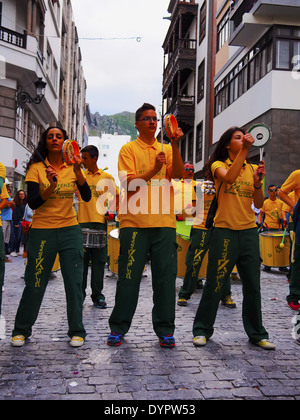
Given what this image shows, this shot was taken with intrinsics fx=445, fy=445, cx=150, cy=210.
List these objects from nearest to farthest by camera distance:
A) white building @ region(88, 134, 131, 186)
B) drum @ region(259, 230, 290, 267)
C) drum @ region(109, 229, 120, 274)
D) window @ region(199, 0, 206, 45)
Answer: drum @ region(109, 229, 120, 274) → drum @ region(259, 230, 290, 267) → window @ region(199, 0, 206, 45) → white building @ region(88, 134, 131, 186)

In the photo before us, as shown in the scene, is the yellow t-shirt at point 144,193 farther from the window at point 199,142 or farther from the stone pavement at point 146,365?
the window at point 199,142

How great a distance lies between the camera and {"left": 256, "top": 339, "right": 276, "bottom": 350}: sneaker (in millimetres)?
4051

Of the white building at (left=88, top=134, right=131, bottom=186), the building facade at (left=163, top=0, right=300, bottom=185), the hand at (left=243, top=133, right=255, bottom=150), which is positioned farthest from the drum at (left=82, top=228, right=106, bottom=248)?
the white building at (left=88, top=134, right=131, bottom=186)

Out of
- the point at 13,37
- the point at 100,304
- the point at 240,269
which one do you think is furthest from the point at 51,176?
the point at 13,37

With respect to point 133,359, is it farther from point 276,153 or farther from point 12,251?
point 276,153

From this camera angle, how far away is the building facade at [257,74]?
1537 centimetres

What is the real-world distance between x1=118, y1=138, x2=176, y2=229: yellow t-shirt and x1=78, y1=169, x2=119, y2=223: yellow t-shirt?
1933 millimetres

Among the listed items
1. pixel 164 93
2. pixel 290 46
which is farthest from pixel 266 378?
pixel 164 93

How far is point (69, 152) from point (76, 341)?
5.62 ft

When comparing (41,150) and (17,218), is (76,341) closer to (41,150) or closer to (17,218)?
(41,150)

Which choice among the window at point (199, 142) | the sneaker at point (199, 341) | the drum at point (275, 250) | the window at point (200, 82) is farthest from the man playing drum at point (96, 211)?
the window at point (200, 82)

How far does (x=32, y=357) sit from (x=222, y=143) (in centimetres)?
261

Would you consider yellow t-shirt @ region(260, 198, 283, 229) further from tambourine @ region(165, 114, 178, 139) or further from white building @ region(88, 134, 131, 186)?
white building @ region(88, 134, 131, 186)
